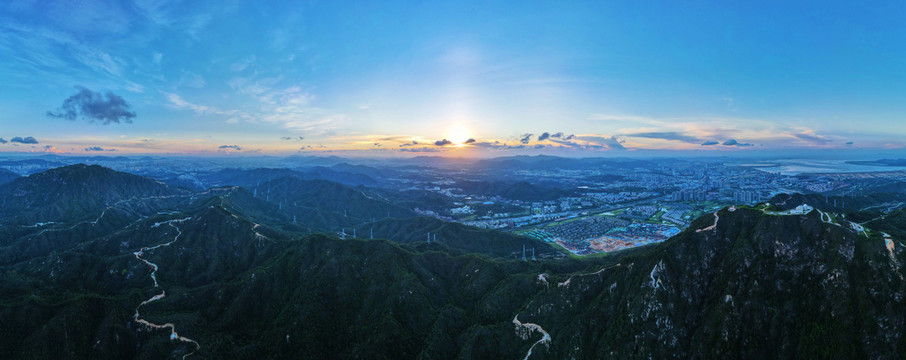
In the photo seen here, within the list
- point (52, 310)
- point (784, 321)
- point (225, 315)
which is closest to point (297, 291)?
point (225, 315)

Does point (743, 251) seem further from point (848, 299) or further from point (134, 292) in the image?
point (134, 292)

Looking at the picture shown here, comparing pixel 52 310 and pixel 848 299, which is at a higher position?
pixel 848 299

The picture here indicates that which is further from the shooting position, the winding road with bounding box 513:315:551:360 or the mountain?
the winding road with bounding box 513:315:551:360

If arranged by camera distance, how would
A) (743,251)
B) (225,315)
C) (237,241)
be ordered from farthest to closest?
(237,241)
(225,315)
(743,251)

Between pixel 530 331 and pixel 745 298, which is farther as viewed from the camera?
pixel 530 331

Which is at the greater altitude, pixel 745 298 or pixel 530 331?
pixel 745 298

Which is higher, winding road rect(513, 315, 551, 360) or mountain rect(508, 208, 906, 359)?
mountain rect(508, 208, 906, 359)

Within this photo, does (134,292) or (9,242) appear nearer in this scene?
(134,292)

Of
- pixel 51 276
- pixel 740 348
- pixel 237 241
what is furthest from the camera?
pixel 237 241

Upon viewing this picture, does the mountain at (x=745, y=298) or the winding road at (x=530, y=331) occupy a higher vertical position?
the mountain at (x=745, y=298)

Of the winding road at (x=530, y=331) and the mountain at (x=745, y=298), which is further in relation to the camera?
the winding road at (x=530, y=331)

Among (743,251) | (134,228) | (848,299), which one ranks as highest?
(743,251)
